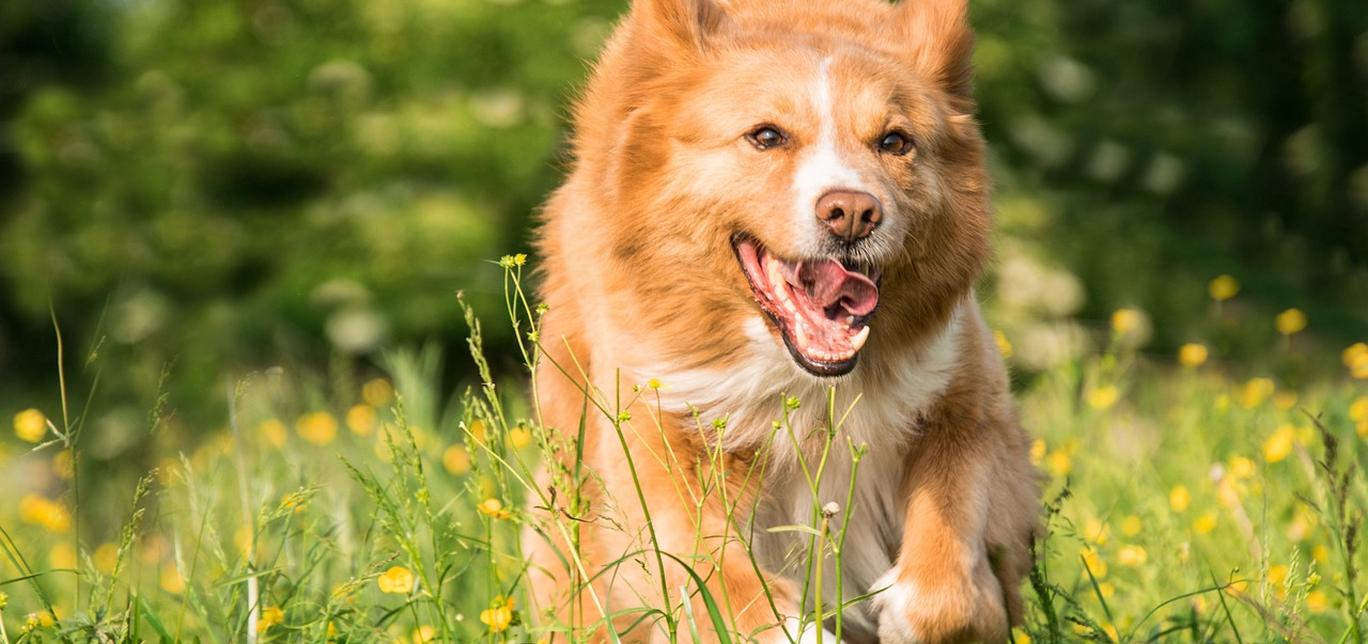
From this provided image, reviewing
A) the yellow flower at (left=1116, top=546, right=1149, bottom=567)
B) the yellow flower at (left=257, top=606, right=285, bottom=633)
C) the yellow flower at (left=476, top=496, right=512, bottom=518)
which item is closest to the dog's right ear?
the yellow flower at (left=476, top=496, right=512, bottom=518)

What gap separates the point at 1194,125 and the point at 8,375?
39.2 ft

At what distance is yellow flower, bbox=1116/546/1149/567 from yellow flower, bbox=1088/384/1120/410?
1.28 meters

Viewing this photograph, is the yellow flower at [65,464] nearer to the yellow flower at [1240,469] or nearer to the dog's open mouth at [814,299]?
the dog's open mouth at [814,299]

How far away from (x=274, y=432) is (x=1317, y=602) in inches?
158

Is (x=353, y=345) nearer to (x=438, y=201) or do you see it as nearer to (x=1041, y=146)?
(x=438, y=201)

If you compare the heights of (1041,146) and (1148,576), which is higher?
(1148,576)

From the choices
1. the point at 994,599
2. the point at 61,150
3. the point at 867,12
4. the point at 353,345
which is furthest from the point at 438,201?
the point at 994,599

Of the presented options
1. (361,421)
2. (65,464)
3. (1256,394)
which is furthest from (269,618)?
(1256,394)

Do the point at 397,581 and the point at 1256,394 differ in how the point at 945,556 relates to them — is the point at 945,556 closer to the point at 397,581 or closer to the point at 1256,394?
the point at 397,581

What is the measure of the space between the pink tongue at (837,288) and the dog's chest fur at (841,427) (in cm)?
16

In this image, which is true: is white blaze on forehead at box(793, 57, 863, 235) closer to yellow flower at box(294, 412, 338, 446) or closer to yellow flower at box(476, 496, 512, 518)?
yellow flower at box(476, 496, 512, 518)

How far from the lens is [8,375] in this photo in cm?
1578

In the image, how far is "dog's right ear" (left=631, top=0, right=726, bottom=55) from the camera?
3.55m

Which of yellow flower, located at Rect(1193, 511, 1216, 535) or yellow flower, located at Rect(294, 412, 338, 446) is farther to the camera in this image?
yellow flower, located at Rect(294, 412, 338, 446)
